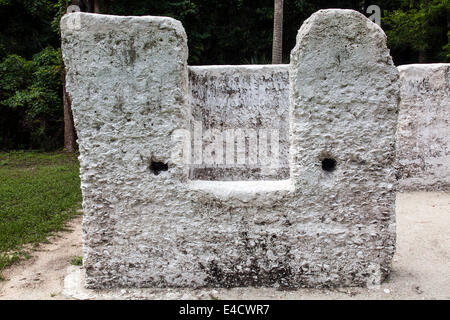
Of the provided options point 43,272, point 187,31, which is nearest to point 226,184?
point 43,272

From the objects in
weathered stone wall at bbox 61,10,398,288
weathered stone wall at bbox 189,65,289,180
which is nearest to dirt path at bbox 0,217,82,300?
weathered stone wall at bbox 61,10,398,288

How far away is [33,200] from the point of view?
17.3 ft

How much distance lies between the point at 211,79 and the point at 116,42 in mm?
1251

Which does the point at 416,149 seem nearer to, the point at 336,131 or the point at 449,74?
the point at 449,74

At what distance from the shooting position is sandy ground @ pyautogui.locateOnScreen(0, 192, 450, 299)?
274 centimetres

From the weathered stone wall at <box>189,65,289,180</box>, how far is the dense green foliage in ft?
16.0

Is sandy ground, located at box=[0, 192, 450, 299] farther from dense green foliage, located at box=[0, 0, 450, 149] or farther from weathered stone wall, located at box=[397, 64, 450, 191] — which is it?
dense green foliage, located at box=[0, 0, 450, 149]

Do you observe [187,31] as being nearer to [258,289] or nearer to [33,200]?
[33,200]

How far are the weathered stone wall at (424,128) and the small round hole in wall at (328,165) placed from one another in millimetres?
3219

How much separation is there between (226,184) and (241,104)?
4.05ft

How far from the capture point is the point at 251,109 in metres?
3.84

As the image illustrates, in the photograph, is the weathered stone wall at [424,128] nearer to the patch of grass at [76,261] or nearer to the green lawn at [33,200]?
the patch of grass at [76,261]

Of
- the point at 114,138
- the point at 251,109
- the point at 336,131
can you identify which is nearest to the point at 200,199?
the point at 114,138

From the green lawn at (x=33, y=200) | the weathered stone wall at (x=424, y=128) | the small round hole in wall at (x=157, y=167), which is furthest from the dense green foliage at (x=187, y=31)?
the small round hole in wall at (x=157, y=167)
